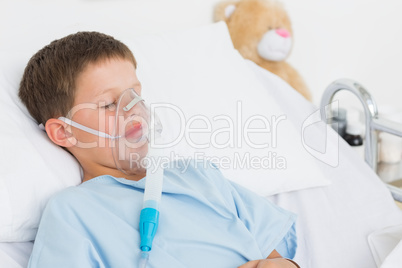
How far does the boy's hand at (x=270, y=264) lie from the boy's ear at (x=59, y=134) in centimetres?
47

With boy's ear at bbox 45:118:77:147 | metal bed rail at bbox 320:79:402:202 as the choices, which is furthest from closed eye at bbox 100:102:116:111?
metal bed rail at bbox 320:79:402:202

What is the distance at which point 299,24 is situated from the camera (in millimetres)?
2154

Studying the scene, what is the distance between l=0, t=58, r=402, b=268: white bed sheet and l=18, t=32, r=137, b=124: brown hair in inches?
24.1

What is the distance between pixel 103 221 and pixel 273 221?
0.41 m

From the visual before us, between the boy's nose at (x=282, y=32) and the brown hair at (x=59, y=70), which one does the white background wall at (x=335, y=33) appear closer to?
the boy's nose at (x=282, y=32)

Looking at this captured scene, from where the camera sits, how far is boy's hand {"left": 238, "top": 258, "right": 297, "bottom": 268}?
1.07 meters

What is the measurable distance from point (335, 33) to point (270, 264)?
1471mm

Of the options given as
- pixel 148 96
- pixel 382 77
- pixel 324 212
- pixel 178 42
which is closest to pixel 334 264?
pixel 324 212

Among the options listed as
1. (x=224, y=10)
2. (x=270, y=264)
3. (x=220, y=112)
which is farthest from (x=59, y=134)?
(x=224, y=10)

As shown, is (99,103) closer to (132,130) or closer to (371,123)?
(132,130)

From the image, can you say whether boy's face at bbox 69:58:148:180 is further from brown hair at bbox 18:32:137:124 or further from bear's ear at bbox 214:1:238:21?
bear's ear at bbox 214:1:238:21

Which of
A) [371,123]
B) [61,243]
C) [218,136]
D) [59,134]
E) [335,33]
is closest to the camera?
[61,243]

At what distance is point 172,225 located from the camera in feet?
3.55

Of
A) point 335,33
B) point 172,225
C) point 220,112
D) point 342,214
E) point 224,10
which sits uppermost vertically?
point 224,10
